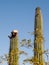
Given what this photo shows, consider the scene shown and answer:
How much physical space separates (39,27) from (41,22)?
1.16 feet

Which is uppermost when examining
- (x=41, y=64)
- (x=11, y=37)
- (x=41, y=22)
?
(x=41, y=22)

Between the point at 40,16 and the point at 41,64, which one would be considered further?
the point at 40,16

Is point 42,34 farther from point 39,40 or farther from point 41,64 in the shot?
point 41,64

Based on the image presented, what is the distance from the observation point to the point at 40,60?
8.52m

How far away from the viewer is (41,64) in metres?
8.46

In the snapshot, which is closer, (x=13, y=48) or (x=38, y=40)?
(x=38, y=40)

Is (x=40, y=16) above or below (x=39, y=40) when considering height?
above

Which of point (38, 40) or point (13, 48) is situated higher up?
point (38, 40)

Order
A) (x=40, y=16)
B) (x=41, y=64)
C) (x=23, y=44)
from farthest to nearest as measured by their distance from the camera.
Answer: (x=23, y=44) → (x=40, y=16) → (x=41, y=64)

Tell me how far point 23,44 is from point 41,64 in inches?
63.2

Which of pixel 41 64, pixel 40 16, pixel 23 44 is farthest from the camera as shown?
pixel 23 44

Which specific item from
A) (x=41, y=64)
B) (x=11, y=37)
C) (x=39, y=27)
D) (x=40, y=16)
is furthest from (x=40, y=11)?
(x=41, y=64)

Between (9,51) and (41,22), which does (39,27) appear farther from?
(9,51)

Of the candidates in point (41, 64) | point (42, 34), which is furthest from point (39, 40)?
point (41, 64)
